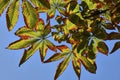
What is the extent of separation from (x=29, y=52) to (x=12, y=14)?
11.3 inches

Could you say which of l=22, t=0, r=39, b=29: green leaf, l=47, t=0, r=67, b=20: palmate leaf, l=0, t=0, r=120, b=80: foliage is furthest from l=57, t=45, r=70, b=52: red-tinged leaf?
l=22, t=0, r=39, b=29: green leaf

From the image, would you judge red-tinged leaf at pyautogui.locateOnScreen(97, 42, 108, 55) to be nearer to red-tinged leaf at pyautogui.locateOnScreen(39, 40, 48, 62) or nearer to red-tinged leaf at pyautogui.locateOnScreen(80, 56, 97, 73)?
red-tinged leaf at pyautogui.locateOnScreen(80, 56, 97, 73)

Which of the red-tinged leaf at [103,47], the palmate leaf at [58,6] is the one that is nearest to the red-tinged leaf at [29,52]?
the palmate leaf at [58,6]

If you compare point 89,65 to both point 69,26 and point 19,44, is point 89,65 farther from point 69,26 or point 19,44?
point 19,44

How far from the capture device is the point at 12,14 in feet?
3.93

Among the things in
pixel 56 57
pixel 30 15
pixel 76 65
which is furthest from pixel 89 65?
pixel 30 15

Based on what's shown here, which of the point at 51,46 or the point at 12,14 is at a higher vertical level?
the point at 12,14

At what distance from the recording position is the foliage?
4.73 feet

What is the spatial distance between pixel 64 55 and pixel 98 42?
0.21 metres

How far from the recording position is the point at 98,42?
1.49m

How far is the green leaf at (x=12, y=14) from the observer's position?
3.86ft

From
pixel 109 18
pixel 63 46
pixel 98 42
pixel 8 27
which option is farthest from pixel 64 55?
pixel 8 27

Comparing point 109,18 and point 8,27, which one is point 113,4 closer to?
point 109,18

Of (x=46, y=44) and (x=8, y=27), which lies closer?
(x=8, y=27)
